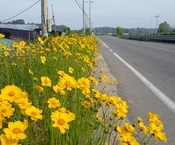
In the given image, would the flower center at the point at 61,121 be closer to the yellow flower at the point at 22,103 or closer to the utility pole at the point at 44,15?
the yellow flower at the point at 22,103

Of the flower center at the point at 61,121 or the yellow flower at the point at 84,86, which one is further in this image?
the yellow flower at the point at 84,86

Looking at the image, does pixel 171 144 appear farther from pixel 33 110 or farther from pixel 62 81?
pixel 33 110

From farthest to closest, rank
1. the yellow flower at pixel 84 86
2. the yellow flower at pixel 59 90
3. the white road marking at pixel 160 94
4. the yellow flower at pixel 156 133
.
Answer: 1. the white road marking at pixel 160 94
2. the yellow flower at pixel 84 86
3. the yellow flower at pixel 59 90
4. the yellow flower at pixel 156 133

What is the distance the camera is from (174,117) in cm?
489

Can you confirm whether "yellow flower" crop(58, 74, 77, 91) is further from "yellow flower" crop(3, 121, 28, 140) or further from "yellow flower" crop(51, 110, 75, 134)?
"yellow flower" crop(3, 121, 28, 140)

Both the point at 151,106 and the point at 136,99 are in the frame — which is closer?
the point at 151,106

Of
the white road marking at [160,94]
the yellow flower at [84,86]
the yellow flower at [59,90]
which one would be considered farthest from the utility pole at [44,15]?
the yellow flower at [59,90]

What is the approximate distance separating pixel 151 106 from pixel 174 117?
0.73 m

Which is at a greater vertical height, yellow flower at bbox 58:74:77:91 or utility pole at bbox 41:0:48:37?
utility pole at bbox 41:0:48:37

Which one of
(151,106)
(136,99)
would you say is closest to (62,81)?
(151,106)

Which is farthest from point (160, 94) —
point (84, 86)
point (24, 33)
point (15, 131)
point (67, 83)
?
point (24, 33)

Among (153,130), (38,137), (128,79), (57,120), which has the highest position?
(57,120)

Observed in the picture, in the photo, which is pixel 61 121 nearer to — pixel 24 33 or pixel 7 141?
pixel 7 141

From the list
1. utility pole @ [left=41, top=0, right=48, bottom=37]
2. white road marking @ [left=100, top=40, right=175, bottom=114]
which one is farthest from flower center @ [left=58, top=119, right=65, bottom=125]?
utility pole @ [left=41, top=0, right=48, bottom=37]
